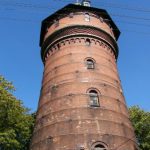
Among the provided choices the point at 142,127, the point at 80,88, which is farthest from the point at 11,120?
the point at 142,127

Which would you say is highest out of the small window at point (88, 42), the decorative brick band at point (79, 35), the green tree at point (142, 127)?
the decorative brick band at point (79, 35)

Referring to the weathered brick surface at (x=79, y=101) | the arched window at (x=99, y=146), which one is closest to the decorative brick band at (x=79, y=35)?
the weathered brick surface at (x=79, y=101)

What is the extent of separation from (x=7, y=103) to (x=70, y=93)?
5.57 metres

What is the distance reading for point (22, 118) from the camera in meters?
21.6

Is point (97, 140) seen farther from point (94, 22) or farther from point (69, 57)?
point (94, 22)

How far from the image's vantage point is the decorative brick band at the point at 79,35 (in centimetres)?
1888

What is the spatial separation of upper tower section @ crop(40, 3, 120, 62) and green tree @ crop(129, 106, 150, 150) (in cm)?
874

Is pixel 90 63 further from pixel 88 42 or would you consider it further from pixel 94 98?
pixel 94 98

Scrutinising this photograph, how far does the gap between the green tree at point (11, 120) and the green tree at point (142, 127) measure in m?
10.0

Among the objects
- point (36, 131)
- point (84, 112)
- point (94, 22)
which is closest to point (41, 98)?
point (36, 131)

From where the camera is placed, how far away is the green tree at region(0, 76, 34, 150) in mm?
18930

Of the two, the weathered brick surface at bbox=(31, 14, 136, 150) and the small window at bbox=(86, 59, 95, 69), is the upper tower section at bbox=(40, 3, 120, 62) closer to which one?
the weathered brick surface at bbox=(31, 14, 136, 150)

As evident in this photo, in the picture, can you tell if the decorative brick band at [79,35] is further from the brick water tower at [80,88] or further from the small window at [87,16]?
the small window at [87,16]

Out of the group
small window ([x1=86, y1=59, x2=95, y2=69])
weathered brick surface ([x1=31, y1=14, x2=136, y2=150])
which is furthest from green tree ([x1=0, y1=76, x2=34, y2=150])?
small window ([x1=86, y1=59, x2=95, y2=69])
